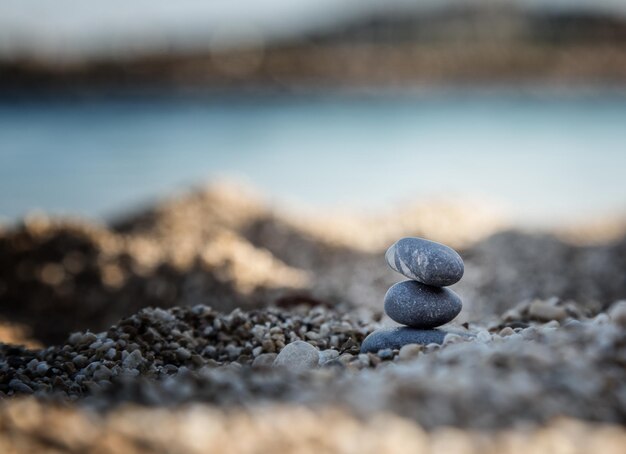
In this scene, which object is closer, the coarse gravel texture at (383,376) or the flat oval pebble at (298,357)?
the coarse gravel texture at (383,376)

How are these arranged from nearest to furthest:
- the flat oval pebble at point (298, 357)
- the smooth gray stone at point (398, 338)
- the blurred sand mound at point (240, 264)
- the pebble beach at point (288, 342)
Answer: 1. the pebble beach at point (288, 342)
2. the flat oval pebble at point (298, 357)
3. the smooth gray stone at point (398, 338)
4. the blurred sand mound at point (240, 264)

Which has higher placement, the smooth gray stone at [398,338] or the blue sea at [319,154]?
the blue sea at [319,154]

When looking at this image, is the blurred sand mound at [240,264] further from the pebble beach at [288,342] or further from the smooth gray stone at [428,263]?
the smooth gray stone at [428,263]

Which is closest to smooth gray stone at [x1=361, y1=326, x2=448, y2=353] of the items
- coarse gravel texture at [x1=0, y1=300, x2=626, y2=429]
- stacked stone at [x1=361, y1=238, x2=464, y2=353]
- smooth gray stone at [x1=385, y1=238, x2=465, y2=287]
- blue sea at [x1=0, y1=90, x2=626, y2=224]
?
stacked stone at [x1=361, y1=238, x2=464, y2=353]

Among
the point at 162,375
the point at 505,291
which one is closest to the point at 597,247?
the point at 505,291

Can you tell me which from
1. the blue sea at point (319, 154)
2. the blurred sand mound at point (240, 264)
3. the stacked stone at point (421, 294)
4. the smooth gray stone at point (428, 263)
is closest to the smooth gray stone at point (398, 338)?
the stacked stone at point (421, 294)

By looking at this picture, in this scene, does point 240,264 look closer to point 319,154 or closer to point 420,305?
point 420,305

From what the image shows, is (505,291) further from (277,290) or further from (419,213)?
(419,213)
